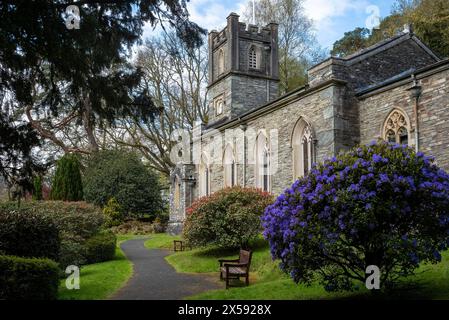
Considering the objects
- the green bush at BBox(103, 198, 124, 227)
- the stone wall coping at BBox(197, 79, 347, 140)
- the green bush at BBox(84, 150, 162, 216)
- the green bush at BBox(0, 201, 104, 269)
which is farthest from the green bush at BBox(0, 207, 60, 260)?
the green bush at BBox(84, 150, 162, 216)

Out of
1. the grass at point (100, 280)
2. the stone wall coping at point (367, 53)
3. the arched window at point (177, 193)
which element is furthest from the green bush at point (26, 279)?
the arched window at point (177, 193)

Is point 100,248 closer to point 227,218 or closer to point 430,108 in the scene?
point 227,218

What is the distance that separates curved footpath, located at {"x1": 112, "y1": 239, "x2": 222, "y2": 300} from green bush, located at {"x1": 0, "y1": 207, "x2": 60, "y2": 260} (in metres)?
1.90

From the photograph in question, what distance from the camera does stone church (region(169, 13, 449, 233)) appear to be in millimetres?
13391

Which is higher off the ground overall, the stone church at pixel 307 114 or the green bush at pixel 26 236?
the stone church at pixel 307 114

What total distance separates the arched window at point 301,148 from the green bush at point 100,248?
7.63m

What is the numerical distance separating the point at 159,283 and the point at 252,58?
72.2ft

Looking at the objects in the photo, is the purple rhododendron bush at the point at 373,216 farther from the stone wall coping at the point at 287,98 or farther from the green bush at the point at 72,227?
the stone wall coping at the point at 287,98

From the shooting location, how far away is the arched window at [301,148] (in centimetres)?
1731

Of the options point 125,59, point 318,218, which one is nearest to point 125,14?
point 125,59

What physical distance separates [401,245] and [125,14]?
6001 millimetres

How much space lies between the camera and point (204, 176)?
90.4ft
